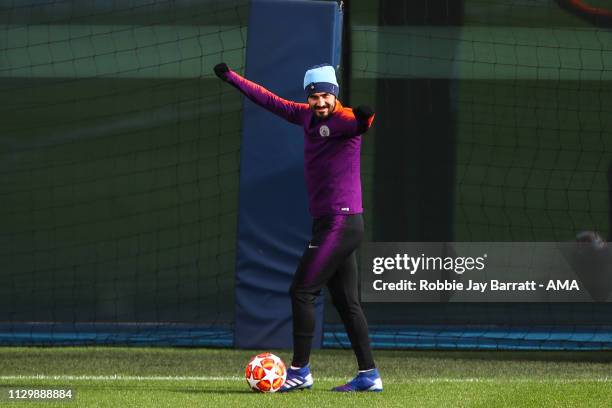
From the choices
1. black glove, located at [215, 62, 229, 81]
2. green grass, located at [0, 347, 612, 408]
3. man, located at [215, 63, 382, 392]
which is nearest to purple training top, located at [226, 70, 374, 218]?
man, located at [215, 63, 382, 392]

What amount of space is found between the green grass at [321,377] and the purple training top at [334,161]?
3.24ft

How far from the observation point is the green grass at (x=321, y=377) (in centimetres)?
676

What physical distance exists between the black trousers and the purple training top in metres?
0.08

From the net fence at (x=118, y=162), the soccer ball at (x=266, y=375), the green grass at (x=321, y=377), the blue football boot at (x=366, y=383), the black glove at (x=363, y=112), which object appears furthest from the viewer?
the net fence at (x=118, y=162)

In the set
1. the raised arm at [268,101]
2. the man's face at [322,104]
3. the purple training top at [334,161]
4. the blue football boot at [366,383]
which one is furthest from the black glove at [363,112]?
the blue football boot at [366,383]

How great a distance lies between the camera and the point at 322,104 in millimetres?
7062

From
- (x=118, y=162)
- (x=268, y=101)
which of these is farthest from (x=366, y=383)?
(x=118, y=162)

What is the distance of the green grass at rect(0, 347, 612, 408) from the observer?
676cm

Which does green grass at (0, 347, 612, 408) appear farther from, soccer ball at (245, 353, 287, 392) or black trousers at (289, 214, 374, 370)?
black trousers at (289, 214, 374, 370)

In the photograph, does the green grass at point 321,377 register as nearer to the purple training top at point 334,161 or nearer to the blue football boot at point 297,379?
the blue football boot at point 297,379

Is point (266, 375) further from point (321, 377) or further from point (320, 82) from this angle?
point (320, 82)

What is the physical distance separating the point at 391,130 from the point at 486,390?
4.10m

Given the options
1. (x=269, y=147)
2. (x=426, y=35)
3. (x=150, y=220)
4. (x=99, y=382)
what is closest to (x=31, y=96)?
(x=150, y=220)

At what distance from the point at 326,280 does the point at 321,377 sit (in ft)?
4.08
